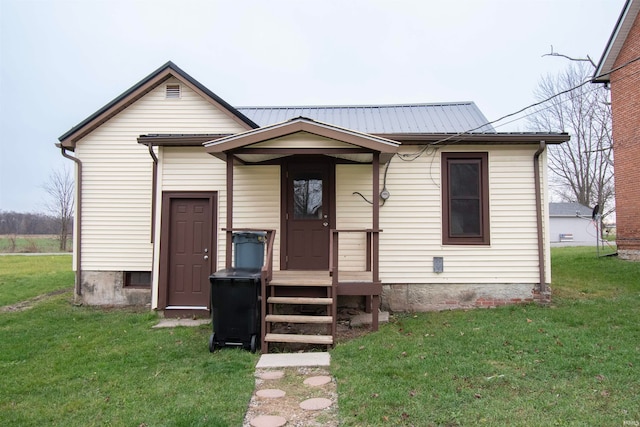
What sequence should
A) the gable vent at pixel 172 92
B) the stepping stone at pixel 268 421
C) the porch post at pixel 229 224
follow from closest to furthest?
the stepping stone at pixel 268 421
the porch post at pixel 229 224
the gable vent at pixel 172 92

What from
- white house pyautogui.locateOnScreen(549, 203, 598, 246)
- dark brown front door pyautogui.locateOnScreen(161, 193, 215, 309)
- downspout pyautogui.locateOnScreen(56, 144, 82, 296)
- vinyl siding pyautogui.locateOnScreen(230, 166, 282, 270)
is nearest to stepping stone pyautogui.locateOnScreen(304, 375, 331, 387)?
vinyl siding pyautogui.locateOnScreen(230, 166, 282, 270)

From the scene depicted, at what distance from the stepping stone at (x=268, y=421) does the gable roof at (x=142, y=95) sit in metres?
6.13

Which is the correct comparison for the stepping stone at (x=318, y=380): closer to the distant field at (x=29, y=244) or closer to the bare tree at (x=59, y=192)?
the distant field at (x=29, y=244)

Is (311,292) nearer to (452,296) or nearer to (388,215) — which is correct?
(388,215)

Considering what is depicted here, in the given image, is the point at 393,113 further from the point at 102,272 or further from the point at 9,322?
the point at 9,322

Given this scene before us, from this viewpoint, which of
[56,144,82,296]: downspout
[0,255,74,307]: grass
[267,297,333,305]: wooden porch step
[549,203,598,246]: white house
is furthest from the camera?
[549,203,598,246]: white house

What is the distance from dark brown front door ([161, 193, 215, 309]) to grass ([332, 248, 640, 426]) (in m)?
3.31

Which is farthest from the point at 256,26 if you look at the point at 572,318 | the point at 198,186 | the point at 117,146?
the point at 572,318

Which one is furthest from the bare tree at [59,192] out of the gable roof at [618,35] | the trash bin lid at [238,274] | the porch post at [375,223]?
the gable roof at [618,35]

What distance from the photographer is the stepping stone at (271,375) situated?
429 centimetres

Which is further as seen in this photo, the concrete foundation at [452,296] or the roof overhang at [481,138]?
the concrete foundation at [452,296]

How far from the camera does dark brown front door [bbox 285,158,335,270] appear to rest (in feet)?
23.5

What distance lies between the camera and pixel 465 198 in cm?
723

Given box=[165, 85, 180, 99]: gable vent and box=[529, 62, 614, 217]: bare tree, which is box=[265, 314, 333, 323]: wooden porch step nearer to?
box=[165, 85, 180, 99]: gable vent
